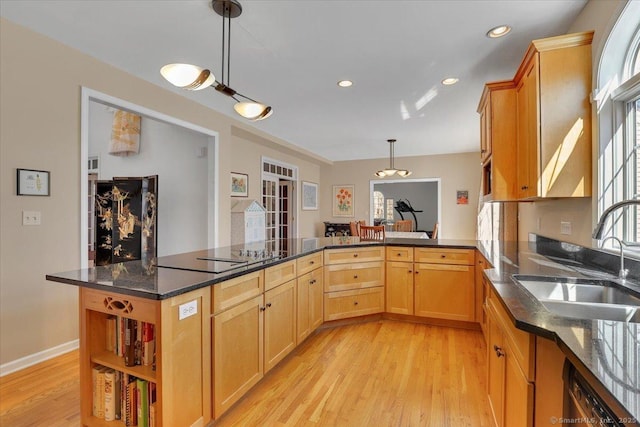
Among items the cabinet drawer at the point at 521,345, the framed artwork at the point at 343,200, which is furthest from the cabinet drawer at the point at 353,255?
the framed artwork at the point at 343,200

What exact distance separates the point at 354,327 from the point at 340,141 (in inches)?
149

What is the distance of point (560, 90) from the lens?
2020 millimetres

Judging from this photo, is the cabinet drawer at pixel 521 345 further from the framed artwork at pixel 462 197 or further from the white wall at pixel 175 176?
the framed artwork at pixel 462 197

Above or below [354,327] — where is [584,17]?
above

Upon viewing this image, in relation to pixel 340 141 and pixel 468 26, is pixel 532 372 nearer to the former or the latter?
pixel 468 26

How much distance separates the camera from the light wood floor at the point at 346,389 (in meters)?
1.82

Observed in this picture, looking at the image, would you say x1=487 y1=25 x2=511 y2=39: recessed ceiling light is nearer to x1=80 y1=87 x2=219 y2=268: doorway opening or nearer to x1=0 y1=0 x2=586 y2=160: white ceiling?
x1=0 y1=0 x2=586 y2=160: white ceiling

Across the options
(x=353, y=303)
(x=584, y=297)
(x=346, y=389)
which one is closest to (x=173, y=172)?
(x=353, y=303)

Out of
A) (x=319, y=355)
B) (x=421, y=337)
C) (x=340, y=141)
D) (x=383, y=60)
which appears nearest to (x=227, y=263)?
(x=319, y=355)

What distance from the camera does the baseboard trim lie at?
2287mm

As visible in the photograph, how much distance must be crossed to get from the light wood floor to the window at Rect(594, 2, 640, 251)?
1.32 m

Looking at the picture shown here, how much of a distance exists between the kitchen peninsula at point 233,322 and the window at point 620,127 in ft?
1.34

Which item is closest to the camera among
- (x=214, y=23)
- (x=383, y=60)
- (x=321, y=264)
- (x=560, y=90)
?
(x=560, y=90)

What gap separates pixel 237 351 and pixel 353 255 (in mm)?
1692
